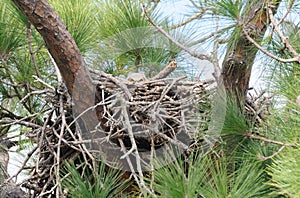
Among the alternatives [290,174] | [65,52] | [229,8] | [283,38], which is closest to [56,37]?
[65,52]

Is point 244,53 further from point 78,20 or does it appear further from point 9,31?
point 9,31

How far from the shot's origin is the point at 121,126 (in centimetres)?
136

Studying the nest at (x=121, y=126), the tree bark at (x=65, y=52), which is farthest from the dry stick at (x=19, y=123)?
the tree bark at (x=65, y=52)

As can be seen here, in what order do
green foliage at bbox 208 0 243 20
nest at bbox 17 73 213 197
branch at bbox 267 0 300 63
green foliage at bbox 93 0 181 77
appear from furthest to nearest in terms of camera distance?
1. green foliage at bbox 93 0 181 77
2. nest at bbox 17 73 213 197
3. green foliage at bbox 208 0 243 20
4. branch at bbox 267 0 300 63

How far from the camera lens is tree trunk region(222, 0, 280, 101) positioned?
1.21m

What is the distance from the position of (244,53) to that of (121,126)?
0.35m

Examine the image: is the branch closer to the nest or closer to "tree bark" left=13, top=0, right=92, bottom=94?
the nest

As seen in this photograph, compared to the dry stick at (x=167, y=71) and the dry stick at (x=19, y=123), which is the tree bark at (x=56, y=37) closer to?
the dry stick at (x=19, y=123)

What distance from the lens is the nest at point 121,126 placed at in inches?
52.9

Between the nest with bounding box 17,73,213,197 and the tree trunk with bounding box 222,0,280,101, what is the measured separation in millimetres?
85

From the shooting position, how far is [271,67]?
127cm

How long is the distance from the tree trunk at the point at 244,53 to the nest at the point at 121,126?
85 millimetres

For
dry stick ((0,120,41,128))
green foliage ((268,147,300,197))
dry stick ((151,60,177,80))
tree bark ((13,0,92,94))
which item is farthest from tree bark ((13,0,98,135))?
green foliage ((268,147,300,197))

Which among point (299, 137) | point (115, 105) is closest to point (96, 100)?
point (115, 105)
